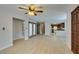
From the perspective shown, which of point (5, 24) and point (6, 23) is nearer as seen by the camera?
point (5, 24)

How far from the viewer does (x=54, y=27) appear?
18266mm

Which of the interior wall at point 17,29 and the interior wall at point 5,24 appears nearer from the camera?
the interior wall at point 5,24

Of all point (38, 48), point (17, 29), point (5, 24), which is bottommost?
point (38, 48)

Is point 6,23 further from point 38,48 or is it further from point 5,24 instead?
point 38,48

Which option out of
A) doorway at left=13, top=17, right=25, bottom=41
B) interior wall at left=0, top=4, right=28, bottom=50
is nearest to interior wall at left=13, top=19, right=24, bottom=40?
doorway at left=13, top=17, right=25, bottom=41

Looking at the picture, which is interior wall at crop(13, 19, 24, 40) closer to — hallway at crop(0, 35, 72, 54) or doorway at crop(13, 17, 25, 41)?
doorway at crop(13, 17, 25, 41)

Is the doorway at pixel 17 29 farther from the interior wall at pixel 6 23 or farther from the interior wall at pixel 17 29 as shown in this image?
the interior wall at pixel 6 23

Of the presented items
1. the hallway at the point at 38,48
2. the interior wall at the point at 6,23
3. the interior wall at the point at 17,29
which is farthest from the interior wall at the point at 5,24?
the interior wall at the point at 17,29

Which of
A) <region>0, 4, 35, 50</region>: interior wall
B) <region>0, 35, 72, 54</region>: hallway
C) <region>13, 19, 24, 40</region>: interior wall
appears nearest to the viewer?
<region>0, 35, 72, 54</region>: hallway

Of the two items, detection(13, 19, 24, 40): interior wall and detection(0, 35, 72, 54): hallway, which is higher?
detection(13, 19, 24, 40): interior wall

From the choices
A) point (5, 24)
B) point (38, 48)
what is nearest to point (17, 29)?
point (5, 24)
